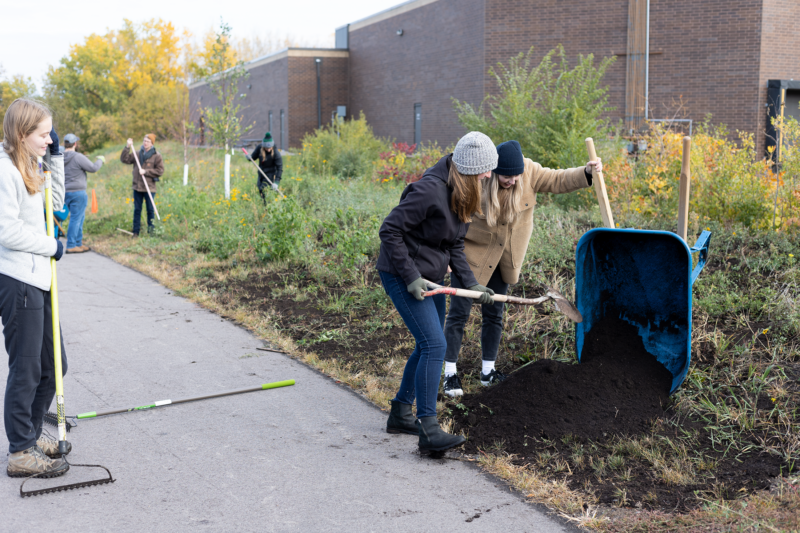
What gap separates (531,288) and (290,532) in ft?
13.1

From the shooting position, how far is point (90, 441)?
4.07 m

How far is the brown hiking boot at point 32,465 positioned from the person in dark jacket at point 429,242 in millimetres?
1991

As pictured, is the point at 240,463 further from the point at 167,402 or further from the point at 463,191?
the point at 463,191

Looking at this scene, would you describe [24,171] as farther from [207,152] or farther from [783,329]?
[207,152]

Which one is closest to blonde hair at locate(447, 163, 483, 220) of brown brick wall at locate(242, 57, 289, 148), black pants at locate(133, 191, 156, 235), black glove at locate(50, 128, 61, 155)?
A: black glove at locate(50, 128, 61, 155)

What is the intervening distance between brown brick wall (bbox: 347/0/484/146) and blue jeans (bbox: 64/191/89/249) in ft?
44.7

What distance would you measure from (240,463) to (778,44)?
23.1 metres

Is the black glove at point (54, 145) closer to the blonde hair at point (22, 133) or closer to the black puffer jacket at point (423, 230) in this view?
the blonde hair at point (22, 133)

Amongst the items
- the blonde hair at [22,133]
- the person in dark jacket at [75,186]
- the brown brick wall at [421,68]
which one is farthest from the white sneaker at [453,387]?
the brown brick wall at [421,68]

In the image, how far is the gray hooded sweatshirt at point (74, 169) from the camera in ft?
36.5

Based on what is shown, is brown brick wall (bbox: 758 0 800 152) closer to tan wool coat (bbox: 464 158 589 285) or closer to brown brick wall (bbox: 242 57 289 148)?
tan wool coat (bbox: 464 158 589 285)

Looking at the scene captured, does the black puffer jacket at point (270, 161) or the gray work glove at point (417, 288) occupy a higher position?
the black puffer jacket at point (270, 161)

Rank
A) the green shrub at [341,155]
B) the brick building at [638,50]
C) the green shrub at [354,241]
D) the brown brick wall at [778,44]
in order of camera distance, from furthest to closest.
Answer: the brick building at [638,50]
the brown brick wall at [778,44]
the green shrub at [341,155]
the green shrub at [354,241]

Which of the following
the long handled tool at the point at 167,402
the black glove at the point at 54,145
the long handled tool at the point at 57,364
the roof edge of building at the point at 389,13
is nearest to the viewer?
the long handled tool at the point at 57,364
